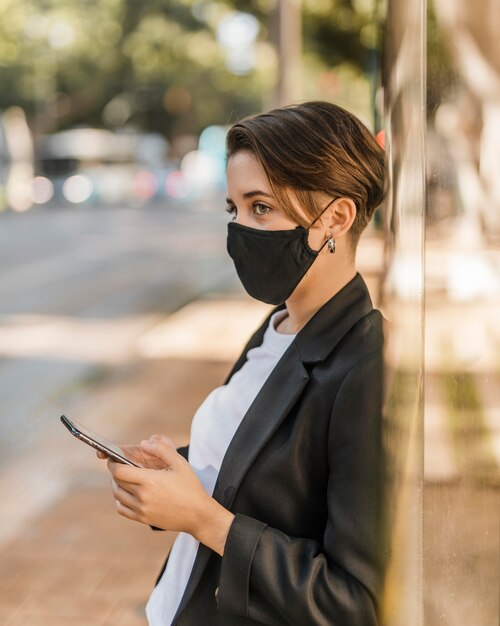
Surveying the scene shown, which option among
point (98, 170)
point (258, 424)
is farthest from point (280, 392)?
point (98, 170)

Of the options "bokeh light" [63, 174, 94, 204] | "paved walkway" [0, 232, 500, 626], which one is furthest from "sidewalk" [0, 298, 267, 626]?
"bokeh light" [63, 174, 94, 204]

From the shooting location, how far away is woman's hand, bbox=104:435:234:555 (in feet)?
5.05

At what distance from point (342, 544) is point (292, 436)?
0.17 metres

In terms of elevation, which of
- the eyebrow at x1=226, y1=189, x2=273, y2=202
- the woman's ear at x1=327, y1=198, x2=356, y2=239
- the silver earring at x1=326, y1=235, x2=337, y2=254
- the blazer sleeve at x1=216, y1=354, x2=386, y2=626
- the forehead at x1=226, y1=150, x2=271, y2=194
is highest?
the forehead at x1=226, y1=150, x2=271, y2=194

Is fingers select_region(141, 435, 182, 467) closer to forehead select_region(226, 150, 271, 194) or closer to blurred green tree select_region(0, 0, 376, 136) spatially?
forehead select_region(226, 150, 271, 194)

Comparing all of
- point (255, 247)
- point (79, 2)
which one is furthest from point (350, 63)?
point (79, 2)

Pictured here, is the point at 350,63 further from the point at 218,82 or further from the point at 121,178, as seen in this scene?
the point at 218,82

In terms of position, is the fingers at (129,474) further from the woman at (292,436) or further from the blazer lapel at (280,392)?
the blazer lapel at (280,392)

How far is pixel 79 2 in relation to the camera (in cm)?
4666

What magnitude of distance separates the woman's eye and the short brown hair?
35 mm

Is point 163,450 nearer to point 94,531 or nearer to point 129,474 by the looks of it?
point 129,474

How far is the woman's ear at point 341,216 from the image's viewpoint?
1.72 metres

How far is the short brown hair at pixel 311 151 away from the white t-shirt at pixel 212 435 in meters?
0.26

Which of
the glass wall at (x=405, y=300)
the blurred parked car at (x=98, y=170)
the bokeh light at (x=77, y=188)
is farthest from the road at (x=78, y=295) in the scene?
the blurred parked car at (x=98, y=170)
